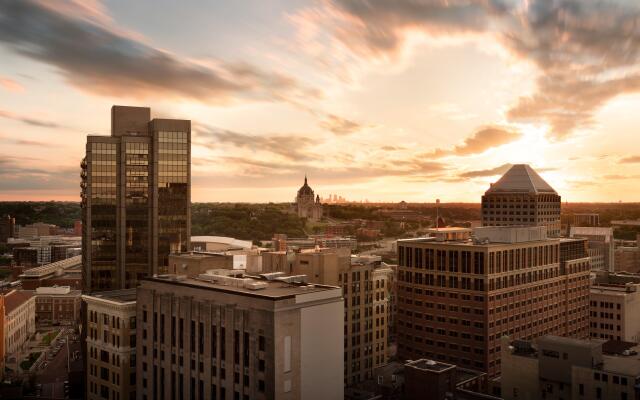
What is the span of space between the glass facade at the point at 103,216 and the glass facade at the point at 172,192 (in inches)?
358

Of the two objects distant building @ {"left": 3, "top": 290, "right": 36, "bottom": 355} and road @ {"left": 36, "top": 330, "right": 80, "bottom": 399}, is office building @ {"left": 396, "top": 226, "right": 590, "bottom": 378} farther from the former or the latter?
distant building @ {"left": 3, "top": 290, "right": 36, "bottom": 355}

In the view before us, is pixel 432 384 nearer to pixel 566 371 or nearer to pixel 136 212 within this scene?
pixel 566 371

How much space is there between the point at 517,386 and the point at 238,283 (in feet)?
130

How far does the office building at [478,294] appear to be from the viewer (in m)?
110

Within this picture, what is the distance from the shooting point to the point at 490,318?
109812 millimetres

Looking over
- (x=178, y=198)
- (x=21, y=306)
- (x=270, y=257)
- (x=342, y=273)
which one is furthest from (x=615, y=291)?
(x=21, y=306)

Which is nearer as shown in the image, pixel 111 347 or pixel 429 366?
pixel 429 366

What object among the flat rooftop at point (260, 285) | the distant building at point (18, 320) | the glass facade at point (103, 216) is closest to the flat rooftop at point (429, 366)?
the flat rooftop at point (260, 285)

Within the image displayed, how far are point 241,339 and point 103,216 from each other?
68763 millimetres

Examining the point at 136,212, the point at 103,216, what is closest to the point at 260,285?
the point at 136,212

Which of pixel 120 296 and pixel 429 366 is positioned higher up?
pixel 120 296

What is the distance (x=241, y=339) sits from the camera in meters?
65.4

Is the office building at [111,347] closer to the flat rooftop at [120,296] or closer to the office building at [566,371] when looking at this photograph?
the flat rooftop at [120,296]

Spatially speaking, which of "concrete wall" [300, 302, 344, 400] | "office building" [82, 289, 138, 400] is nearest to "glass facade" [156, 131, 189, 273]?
"office building" [82, 289, 138, 400]
